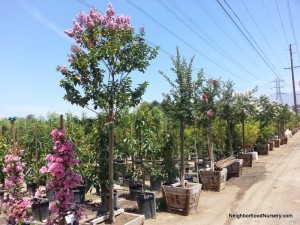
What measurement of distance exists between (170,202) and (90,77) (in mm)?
3685

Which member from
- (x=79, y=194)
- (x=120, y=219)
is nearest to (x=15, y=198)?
(x=120, y=219)

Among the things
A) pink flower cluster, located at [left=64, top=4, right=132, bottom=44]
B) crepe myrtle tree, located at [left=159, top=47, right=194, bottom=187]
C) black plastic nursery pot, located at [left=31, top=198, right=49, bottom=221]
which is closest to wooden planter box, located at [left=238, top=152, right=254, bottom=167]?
crepe myrtle tree, located at [left=159, top=47, right=194, bottom=187]

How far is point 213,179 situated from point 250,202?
5.53 ft

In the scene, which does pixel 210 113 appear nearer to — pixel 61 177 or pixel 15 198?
pixel 61 177

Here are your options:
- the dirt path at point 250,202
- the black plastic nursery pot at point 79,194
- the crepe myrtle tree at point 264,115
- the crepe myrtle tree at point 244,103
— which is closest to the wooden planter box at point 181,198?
the dirt path at point 250,202

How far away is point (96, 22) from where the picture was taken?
5078 millimetres

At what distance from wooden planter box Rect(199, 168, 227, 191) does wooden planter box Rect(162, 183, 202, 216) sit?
6.97 feet

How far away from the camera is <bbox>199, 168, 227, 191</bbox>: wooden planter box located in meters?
9.33

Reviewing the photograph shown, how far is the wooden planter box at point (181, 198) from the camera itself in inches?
276

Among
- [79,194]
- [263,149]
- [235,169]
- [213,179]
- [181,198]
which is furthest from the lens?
[263,149]

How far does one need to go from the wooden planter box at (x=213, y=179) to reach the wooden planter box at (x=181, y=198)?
6.97 feet

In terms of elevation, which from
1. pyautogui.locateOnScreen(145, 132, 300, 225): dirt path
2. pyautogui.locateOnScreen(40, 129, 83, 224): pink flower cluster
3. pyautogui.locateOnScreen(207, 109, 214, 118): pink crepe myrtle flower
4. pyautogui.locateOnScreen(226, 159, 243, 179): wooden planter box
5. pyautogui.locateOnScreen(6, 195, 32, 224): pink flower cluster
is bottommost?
pyautogui.locateOnScreen(145, 132, 300, 225): dirt path

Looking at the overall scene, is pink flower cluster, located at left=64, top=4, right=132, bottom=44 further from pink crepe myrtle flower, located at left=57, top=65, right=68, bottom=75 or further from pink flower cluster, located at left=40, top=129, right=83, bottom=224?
pink flower cluster, located at left=40, top=129, right=83, bottom=224

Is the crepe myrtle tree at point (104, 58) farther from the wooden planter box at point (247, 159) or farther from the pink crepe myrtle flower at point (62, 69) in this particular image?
the wooden planter box at point (247, 159)
